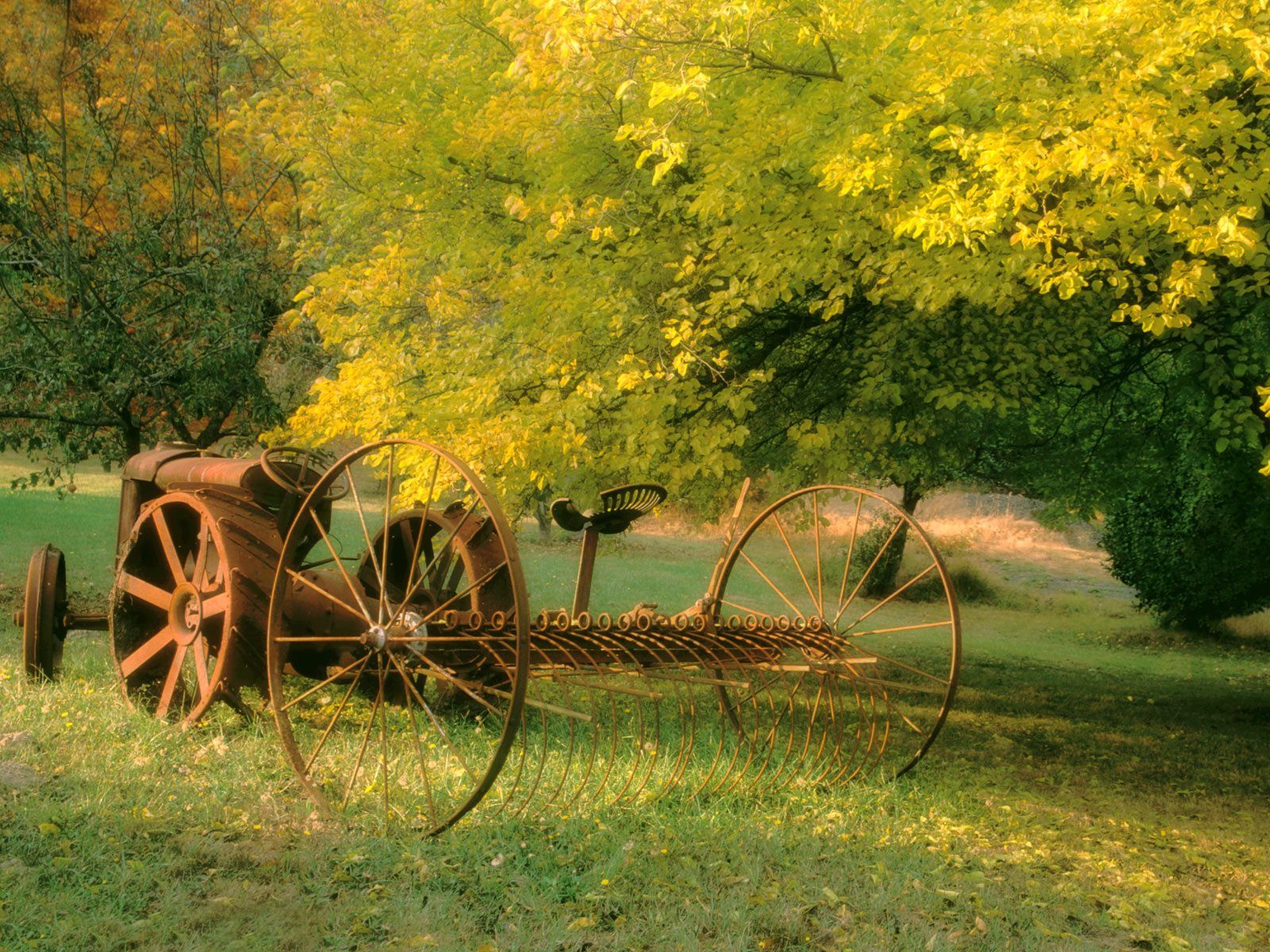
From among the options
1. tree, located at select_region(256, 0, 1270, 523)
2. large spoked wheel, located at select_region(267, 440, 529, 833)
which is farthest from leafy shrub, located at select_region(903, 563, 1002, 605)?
large spoked wheel, located at select_region(267, 440, 529, 833)

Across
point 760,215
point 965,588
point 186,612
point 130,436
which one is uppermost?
point 760,215

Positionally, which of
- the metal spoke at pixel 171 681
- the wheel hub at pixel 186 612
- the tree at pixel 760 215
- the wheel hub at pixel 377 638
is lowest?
the metal spoke at pixel 171 681

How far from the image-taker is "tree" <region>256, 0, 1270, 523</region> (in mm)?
5879

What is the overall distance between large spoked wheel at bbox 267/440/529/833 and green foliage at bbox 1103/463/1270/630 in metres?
7.66

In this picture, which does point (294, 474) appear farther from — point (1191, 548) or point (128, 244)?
point (1191, 548)

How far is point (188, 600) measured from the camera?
624 centimetres

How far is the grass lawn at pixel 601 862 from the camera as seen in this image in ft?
13.5

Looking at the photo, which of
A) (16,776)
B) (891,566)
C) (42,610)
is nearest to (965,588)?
(891,566)

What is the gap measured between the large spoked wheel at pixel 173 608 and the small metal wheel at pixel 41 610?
519mm

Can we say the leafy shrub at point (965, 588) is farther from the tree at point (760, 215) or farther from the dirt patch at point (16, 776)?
the dirt patch at point (16, 776)

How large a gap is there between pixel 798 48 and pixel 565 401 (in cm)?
252

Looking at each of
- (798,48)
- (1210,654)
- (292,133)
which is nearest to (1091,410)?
(798,48)

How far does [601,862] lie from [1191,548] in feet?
44.1

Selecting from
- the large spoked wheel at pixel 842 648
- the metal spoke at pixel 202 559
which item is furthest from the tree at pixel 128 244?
the large spoked wheel at pixel 842 648
